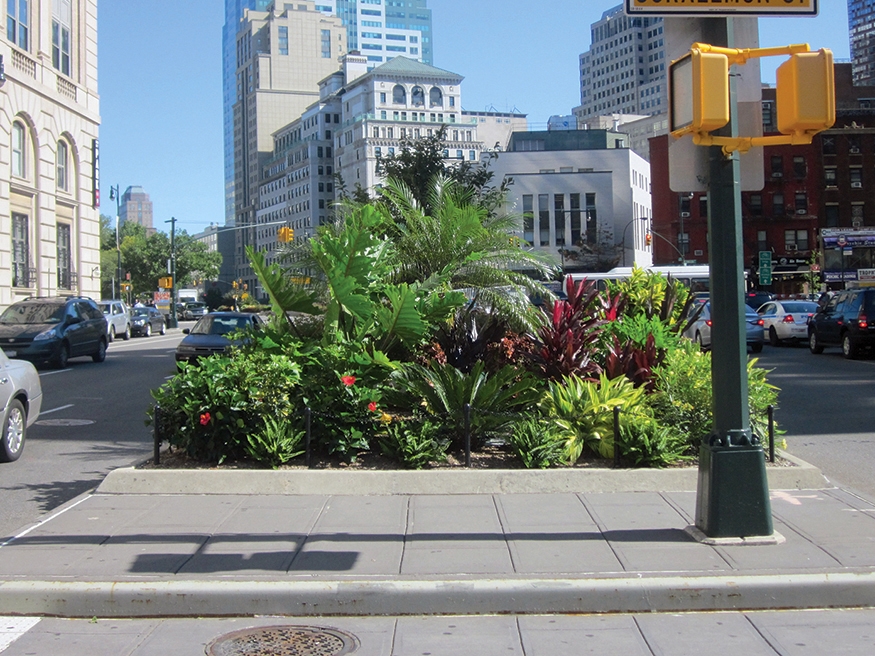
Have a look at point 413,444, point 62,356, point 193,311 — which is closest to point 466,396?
point 413,444

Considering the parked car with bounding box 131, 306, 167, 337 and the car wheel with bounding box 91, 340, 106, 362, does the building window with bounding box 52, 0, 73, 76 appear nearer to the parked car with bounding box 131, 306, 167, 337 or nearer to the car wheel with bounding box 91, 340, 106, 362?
the parked car with bounding box 131, 306, 167, 337

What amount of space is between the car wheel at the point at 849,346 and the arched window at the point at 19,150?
3003cm

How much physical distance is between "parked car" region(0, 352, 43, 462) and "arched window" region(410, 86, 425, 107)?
132 meters

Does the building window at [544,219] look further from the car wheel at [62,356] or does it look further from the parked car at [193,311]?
the car wheel at [62,356]

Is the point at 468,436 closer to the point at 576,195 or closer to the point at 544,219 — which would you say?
the point at 544,219

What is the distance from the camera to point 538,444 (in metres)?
8.63

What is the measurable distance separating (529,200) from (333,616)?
96689 mm

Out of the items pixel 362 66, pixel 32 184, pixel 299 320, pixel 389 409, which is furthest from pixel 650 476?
pixel 362 66

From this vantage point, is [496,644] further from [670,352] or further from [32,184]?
[32,184]

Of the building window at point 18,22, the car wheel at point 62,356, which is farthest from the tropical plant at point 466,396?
the building window at point 18,22

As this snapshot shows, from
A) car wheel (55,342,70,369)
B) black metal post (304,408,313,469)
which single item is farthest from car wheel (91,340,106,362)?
black metal post (304,408,313,469)

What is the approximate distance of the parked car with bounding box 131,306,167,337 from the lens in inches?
1871

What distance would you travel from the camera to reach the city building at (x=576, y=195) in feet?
328

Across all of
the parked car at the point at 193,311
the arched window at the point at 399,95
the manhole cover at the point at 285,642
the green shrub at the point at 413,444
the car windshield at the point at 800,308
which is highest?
the arched window at the point at 399,95
